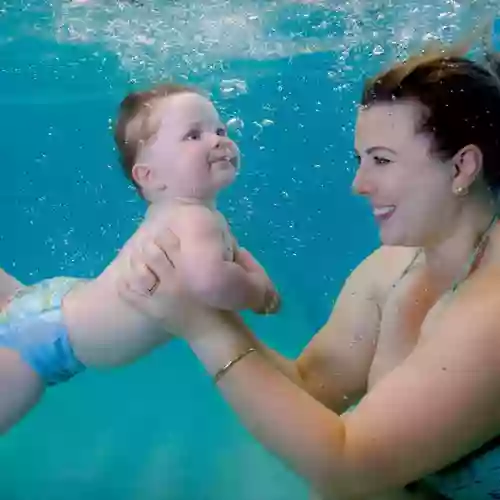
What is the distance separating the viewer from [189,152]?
1871 mm

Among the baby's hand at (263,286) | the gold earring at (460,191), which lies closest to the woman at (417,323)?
the gold earring at (460,191)

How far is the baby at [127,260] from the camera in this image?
1.87 meters

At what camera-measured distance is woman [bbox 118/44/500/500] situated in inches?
56.3

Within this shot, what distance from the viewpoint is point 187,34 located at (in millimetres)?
3830

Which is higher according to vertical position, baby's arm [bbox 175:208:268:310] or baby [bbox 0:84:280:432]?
baby [bbox 0:84:280:432]

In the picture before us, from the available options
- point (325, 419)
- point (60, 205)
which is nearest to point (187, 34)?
point (60, 205)

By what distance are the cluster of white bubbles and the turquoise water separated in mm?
10

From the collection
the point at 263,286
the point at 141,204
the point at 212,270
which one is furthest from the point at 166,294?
the point at 141,204

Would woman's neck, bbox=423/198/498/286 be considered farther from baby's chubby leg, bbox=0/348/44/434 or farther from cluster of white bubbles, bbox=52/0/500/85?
cluster of white bubbles, bbox=52/0/500/85

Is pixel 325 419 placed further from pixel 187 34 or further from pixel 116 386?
pixel 187 34

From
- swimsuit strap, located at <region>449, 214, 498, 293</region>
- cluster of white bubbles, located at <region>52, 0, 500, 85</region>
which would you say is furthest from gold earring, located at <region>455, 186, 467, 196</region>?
cluster of white bubbles, located at <region>52, 0, 500, 85</region>

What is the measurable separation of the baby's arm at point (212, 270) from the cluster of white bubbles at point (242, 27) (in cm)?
207

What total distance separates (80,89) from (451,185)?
3.50m

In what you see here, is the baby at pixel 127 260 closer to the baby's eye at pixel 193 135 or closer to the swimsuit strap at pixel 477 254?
the baby's eye at pixel 193 135
